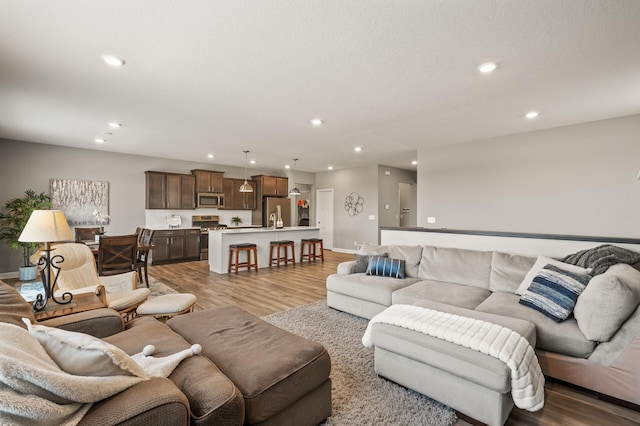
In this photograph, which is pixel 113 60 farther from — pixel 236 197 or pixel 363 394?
pixel 236 197

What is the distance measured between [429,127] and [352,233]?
4924mm

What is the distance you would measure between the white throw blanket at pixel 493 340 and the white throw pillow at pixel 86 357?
166 centimetres

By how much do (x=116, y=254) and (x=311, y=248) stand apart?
4414mm

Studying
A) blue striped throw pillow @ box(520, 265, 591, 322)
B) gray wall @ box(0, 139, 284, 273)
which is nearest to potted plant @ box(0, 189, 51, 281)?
gray wall @ box(0, 139, 284, 273)

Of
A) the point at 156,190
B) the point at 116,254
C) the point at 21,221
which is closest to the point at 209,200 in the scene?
the point at 156,190

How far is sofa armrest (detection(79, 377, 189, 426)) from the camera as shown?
97 centimetres

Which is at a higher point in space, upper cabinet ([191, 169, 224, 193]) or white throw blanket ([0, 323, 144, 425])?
upper cabinet ([191, 169, 224, 193])

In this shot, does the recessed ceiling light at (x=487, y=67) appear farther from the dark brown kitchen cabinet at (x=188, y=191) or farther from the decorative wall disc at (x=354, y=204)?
the dark brown kitchen cabinet at (x=188, y=191)

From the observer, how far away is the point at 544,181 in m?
4.91

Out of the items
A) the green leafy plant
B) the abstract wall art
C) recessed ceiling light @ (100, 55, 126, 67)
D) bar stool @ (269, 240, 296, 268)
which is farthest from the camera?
bar stool @ (269, 240, 296, 268)

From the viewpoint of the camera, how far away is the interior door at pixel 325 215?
32.5 feet

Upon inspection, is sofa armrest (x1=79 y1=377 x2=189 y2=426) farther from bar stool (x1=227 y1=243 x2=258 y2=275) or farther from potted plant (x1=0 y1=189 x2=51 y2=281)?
potted plant (x1=0 y1=189 x2=51 y2=281)

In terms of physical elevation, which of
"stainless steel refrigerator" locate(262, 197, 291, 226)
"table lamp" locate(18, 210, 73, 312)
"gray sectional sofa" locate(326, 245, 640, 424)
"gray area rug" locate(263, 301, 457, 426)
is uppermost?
"stainless steel refrigerator" locate(262, 197, 291, 226)

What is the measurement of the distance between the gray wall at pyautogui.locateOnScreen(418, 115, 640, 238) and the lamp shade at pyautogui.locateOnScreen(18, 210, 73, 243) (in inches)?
234
